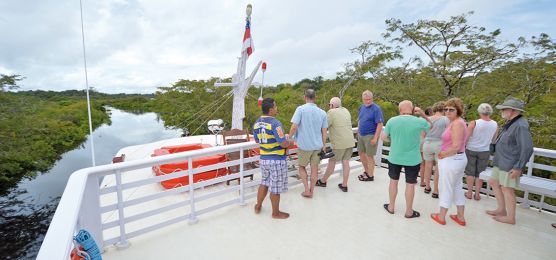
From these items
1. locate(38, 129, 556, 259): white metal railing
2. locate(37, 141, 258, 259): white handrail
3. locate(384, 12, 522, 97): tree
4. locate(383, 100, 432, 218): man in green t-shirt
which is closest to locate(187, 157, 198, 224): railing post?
locate(38, 129, 556, 259): white metal railing

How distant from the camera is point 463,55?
28.1 ft

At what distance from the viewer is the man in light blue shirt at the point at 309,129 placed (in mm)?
3172

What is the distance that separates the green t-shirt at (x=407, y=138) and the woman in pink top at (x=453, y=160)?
24 cm

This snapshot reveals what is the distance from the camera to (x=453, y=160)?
2.69 metres

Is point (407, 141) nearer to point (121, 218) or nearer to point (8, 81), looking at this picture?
point (121, 218)

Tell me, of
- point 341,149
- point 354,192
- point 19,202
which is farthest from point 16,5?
point 19,202

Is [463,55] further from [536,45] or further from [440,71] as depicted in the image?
[536,45]

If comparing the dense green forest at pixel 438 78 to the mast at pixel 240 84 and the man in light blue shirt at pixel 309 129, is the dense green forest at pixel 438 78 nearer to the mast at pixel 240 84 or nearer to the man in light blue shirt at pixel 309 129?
the mast at pixel 240 84

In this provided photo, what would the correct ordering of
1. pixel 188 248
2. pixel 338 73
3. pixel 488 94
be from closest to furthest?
pixel 188 248 < pixel 488 94 < pixel 338 73

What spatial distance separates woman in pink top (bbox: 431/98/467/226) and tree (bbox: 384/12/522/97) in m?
7.66

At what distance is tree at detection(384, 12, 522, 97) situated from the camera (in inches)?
330

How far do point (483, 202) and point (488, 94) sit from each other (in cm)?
645

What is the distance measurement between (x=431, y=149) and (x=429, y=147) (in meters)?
0.04

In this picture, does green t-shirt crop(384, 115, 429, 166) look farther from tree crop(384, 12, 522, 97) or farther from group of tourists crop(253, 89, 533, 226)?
tree crop(384, 12, 522, 97)
